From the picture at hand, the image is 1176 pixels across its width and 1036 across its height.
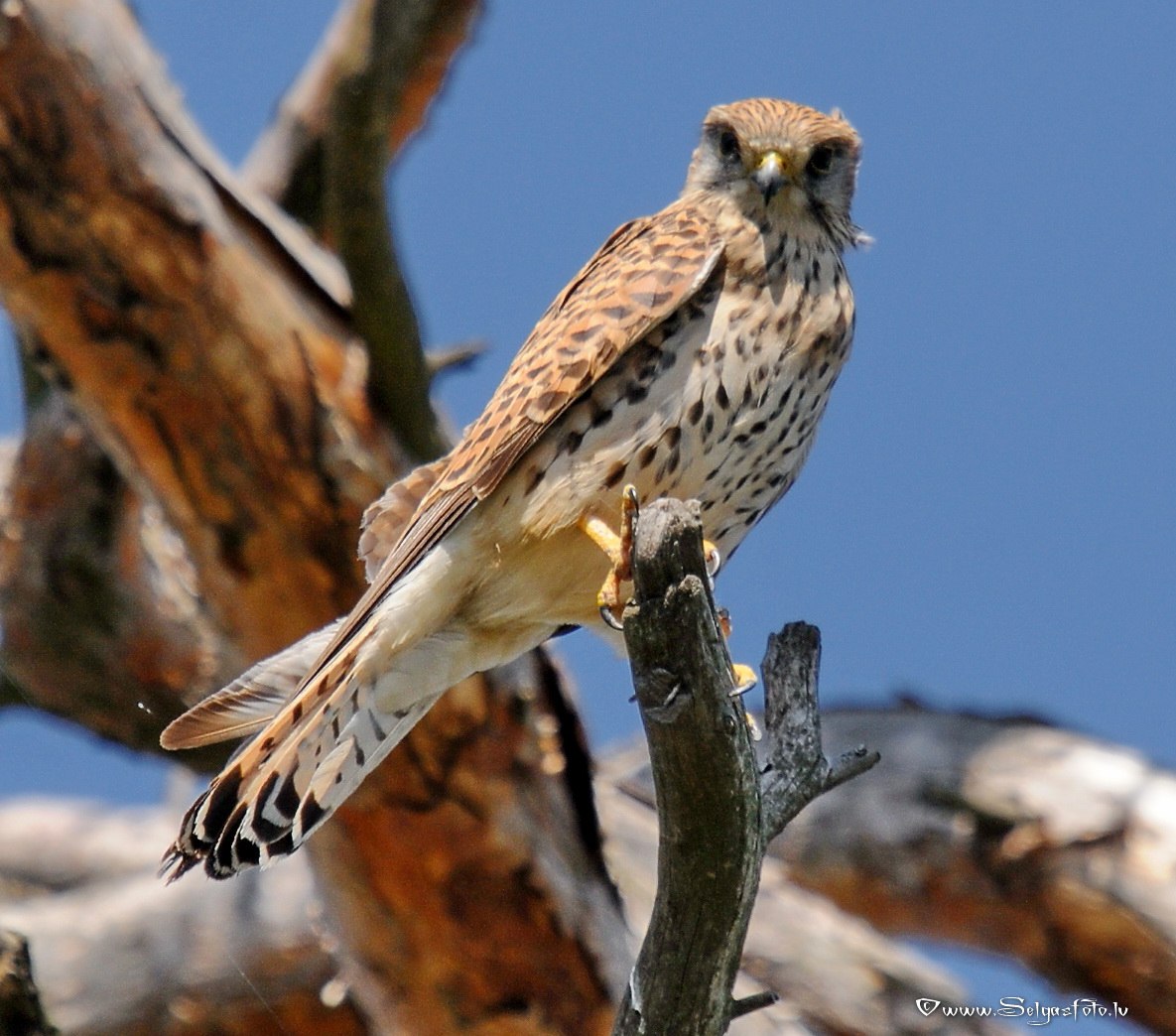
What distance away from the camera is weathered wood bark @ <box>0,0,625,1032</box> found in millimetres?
4852

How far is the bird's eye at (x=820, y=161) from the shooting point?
3582 millimetres

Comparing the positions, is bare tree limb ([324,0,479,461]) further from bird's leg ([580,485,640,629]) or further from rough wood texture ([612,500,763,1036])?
rough wood texture ([612,500,763,1036])

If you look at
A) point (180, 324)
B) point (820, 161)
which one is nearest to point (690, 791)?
point (820, 161)

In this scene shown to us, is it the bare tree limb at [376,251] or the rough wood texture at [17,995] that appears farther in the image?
the bare tree limb at [376,251]

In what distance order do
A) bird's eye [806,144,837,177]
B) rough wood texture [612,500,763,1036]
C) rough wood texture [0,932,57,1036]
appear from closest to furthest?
rough wood texture [612,500,763,1036] → rough wood texture [0,932,57,1036] → bird's eye [806,144,837,177]

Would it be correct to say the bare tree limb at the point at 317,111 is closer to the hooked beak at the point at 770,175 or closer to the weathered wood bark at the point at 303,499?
the weathered wood bark at the point at 303,499

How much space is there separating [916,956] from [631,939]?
1.70 metres

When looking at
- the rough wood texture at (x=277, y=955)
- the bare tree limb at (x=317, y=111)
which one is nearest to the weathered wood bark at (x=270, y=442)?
the rough wood texture at (x=277, y=955)

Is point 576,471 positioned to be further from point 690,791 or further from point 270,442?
point 270,442

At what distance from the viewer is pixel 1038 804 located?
19.2ft

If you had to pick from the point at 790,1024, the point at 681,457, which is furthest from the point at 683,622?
the point at 790,1024

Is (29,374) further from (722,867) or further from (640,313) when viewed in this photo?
(722,867)

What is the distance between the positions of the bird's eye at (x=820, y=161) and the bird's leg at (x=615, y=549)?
100 cm

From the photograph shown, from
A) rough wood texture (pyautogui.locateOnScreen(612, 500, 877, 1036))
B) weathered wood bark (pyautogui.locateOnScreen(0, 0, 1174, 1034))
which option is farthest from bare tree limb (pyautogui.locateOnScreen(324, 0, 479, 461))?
rough wood texture (pyautogui.locateOnScreen(612, 500, 877, 1036))
